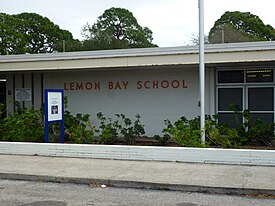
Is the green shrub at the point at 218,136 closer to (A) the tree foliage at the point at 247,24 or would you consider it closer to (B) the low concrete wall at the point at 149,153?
(B) the low concrete wall at the point at 149,153

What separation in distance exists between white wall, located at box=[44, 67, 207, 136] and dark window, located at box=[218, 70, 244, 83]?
3.09ft

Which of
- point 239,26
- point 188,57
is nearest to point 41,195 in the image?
point 188,57

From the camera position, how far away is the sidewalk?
313 inches

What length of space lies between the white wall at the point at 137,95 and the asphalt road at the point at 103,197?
26.2 feet

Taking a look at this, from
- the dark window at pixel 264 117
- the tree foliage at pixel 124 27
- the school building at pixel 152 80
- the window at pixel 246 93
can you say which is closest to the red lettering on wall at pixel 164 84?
the school building at pixel 152 80

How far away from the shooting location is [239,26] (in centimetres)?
5825

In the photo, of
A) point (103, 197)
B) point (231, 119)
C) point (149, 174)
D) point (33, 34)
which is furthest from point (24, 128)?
point (33, 34)

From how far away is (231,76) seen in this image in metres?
15.1

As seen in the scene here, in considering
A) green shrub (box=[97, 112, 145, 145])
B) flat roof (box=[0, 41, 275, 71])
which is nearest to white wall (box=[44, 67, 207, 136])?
green shrub (box=[97, 112, 145, 145])

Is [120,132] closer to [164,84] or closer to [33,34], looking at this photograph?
[164,84]

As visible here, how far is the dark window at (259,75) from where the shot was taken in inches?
571

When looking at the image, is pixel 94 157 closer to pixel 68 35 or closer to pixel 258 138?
pixel 258 138

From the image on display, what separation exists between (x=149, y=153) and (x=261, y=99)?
585 cm

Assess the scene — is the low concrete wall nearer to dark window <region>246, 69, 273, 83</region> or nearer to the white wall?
the white wall
